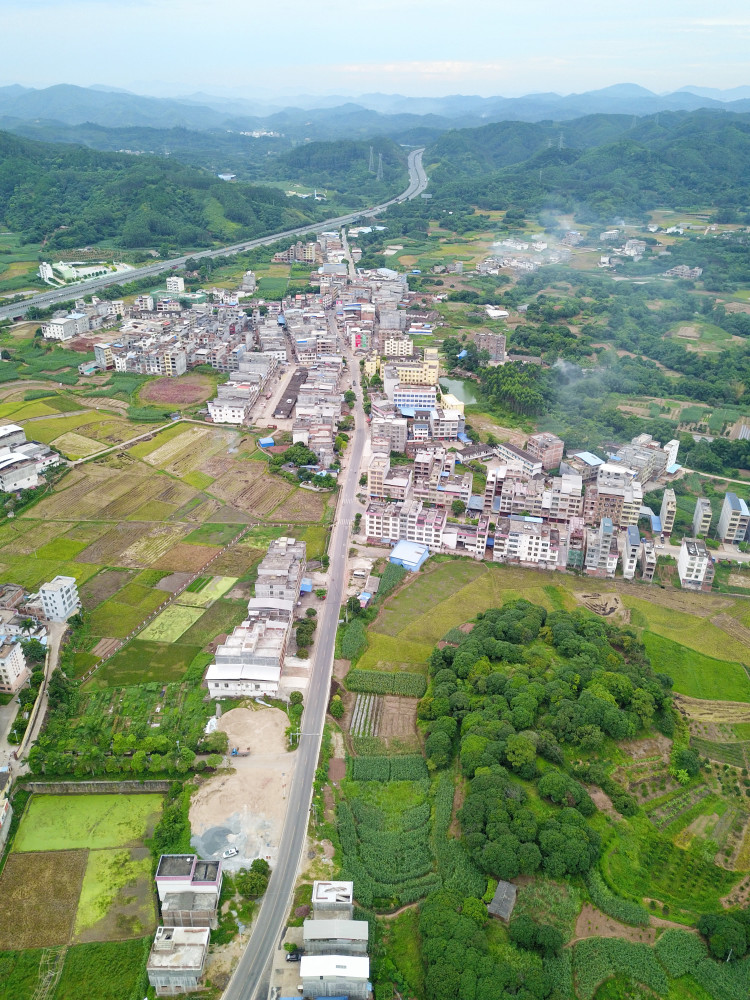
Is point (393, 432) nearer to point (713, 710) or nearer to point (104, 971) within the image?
point (713, 710)

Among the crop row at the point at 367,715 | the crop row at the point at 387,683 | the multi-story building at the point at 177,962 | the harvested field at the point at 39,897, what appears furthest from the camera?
the crop row at the point at 387,683

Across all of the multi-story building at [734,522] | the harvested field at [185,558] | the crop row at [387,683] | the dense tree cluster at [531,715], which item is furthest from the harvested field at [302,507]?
the multi-story building at [734,522]

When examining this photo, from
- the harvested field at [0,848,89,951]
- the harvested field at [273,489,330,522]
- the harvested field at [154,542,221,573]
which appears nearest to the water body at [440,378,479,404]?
the harvested field at [273,489,330,522]

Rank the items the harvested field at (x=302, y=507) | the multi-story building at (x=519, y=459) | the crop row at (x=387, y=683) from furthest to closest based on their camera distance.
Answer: the multi-story building at (x=519, y=459), the harvested field at (x=302, y=507), the crop row at (x=387, y=683)

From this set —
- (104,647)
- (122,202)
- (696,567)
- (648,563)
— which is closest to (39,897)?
(104,647)

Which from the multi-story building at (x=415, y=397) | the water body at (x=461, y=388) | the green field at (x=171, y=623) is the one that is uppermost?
the multi-story building at (x=415, y=397)

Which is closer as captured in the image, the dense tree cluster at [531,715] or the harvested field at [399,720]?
the dense tree cluster at [531,715]

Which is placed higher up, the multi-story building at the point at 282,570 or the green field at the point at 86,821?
the multi-story building at the point at 282,570

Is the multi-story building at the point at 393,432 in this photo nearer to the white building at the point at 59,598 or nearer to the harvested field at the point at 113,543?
the harvested field at the point at 113,543
